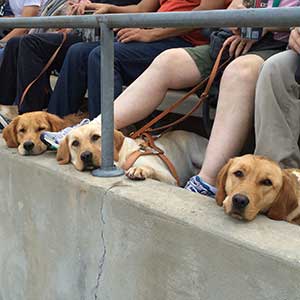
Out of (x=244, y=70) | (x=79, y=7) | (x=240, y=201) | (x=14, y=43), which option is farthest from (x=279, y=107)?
(x=14, y=43)

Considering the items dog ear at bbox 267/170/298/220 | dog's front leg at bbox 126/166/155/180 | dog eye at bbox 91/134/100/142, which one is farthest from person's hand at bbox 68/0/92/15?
dog ear at bbox 267/170/298/220

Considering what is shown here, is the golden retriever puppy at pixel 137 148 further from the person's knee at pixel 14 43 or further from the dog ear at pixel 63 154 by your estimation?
the person's knee at pixel 14 43

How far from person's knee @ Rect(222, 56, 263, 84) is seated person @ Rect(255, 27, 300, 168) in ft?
0.41

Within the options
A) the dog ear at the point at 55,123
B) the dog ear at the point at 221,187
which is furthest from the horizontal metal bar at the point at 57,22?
the dog ear at the point at 221,187

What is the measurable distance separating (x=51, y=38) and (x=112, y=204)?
97.2 inches

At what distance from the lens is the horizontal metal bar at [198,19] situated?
5.70 feet

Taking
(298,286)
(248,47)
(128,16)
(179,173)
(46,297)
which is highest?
(128,16)

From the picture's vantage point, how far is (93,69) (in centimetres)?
347

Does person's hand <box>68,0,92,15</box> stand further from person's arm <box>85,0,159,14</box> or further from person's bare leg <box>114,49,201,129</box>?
person's bare leg <box>114,49,201,129</box>

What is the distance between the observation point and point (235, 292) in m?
1.77

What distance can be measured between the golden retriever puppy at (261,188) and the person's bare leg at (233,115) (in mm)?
320

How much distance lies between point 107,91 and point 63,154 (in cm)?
55

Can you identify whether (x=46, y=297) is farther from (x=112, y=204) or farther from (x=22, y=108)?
(x=22, y=108)

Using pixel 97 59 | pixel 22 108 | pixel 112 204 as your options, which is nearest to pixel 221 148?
pixel 112 204
